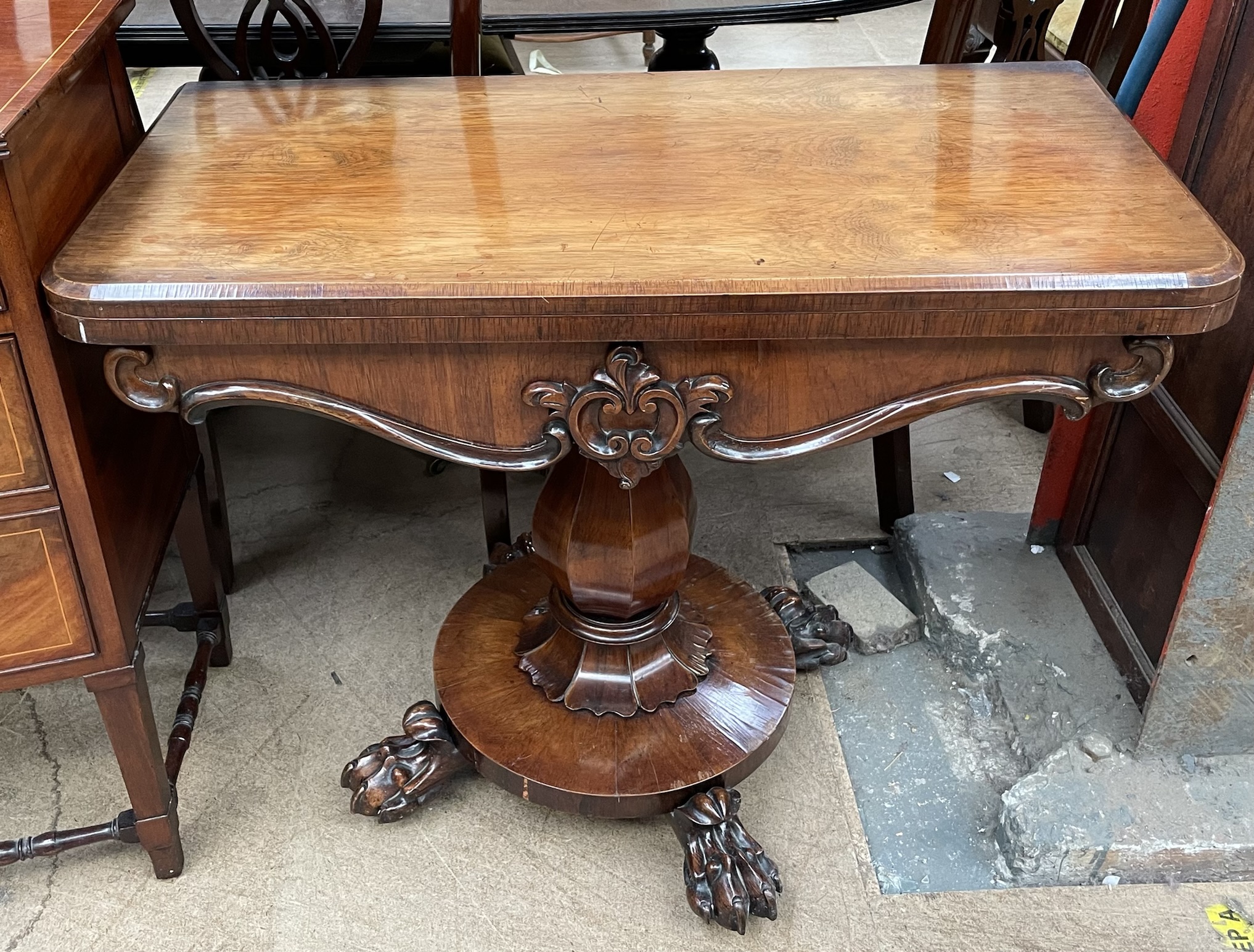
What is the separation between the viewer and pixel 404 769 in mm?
1480

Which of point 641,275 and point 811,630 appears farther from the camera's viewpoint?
point 811,630

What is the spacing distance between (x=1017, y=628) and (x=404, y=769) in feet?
3.09

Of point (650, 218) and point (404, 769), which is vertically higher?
point (650, 218)

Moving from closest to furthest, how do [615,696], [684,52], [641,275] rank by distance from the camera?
[641,275] < [615,696] < [684,52]

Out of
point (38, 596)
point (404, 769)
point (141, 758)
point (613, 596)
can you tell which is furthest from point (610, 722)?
point (38, 596)

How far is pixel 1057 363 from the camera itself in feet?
3.37

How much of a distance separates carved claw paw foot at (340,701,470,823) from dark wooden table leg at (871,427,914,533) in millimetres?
926

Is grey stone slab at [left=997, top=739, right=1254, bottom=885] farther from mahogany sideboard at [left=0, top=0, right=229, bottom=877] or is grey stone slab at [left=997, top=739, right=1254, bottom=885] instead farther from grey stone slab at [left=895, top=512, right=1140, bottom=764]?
mahogany sideboard at [left=0, top=0, right=229, bottom=877]

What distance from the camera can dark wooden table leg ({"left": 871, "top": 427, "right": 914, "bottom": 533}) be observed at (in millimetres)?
1932

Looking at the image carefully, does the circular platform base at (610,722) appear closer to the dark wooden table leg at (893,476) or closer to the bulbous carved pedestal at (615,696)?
the bulbous carved pedestal at (615,696)

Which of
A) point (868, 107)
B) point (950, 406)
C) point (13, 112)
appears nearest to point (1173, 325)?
point (950, 406)

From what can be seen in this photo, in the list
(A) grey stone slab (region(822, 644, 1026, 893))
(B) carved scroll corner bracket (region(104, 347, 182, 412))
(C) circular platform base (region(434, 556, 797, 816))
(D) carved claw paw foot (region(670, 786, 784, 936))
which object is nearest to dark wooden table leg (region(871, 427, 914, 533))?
(A) grey stone slab (region(822, 644, 1026, 893))

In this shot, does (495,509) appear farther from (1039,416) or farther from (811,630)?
(1039,416)

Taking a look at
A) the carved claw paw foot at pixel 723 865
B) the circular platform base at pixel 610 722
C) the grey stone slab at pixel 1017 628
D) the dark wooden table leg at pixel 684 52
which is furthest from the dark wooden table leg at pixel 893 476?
the dark wooden table leg at pixel 684 52
